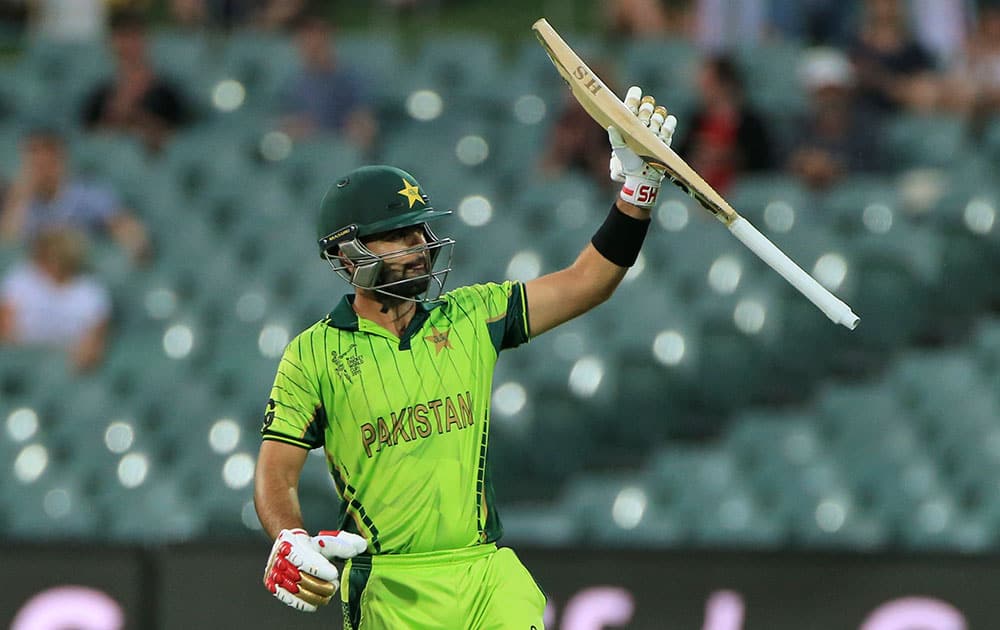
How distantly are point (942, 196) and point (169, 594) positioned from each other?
194 inches

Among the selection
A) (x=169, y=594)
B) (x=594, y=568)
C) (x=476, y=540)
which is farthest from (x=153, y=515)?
(x=476, y=540)

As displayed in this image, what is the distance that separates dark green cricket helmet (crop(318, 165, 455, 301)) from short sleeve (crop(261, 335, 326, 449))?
292mm

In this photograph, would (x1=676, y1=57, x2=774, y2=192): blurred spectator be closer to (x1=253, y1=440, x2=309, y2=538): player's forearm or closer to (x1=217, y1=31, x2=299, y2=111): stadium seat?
(x1=217, y1=31, x2=299, y2=111): stadium seat

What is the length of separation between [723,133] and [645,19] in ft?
6.27

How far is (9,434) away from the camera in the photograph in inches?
351

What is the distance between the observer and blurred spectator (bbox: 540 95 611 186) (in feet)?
33.1

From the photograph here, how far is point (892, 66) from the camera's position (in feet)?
35.0

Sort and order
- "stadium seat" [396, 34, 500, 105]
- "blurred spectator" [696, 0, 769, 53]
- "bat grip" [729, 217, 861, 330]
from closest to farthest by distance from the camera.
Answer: "bat grip" [729, 217, 861, 330], "stadium seat" [396, 34, 500, 105], "blurred spectator" [696, 0, 769, 53]

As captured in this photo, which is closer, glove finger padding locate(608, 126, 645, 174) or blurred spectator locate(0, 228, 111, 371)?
glove finger padding locate(608, 126, 645, 174)

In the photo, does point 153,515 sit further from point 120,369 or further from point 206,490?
point 120,369

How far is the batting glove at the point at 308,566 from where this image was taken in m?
4.38

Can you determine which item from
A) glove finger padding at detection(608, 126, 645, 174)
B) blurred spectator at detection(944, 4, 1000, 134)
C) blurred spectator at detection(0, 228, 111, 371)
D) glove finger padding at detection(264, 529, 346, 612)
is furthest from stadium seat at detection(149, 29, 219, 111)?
glove finger padding at detection(264, 529, 346, 612)

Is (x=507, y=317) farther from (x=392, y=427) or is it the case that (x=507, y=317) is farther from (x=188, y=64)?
(x=188, y=64)

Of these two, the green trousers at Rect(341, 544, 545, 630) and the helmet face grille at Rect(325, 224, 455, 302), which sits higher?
the helmet face grille at Rect(325, 224, 455, 302)
